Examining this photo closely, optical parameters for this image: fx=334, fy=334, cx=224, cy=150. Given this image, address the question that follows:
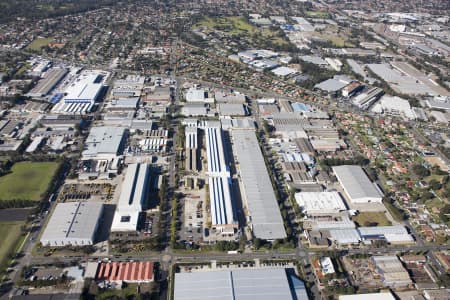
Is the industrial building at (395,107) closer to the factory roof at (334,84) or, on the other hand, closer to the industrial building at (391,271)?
the factory roof at (334,84)

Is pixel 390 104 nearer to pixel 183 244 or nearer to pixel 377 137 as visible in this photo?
pixel 377 137

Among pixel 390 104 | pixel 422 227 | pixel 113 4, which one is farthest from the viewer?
pixel 113 4

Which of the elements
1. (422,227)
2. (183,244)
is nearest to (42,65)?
(183,244)

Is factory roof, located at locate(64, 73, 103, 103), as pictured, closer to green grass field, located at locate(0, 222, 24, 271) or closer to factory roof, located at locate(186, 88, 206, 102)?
factory roof, located at locate(186, 88, 206, 102)

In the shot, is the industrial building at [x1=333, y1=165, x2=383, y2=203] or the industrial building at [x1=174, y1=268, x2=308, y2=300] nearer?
the industrial building at [x1=174, y1=268, x2=308, y2=300]

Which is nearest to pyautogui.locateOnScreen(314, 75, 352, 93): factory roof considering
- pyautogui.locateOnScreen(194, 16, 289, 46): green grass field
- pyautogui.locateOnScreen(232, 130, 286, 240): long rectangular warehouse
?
pyautogui.locateOnScreen(232, 130, 286, 240): long rectangular warehouse
